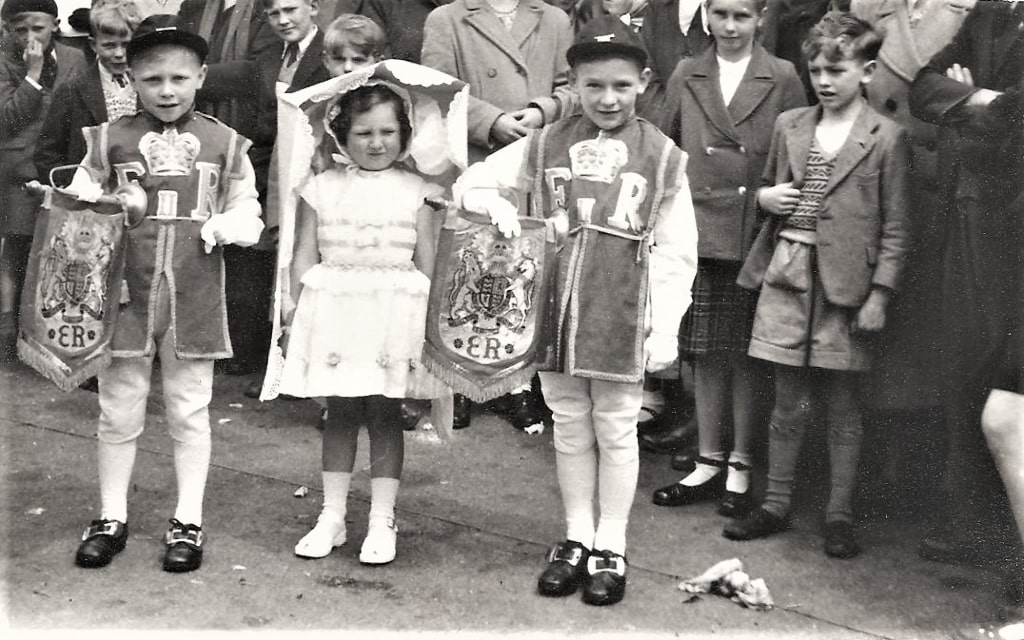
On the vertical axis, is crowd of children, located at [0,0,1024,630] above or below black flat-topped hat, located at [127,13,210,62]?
below

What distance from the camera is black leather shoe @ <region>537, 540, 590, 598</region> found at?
12.9 ft

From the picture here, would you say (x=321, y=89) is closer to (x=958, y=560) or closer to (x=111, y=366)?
(x=111, y=366)

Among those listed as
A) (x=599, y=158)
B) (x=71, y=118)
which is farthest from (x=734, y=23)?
(x=71, y=118)

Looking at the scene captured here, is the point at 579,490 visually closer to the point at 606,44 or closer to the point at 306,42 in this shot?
the point at 606,44

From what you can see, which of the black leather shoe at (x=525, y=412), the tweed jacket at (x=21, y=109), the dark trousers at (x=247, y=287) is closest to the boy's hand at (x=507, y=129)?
the black leather shoe at (x=525, y=412)

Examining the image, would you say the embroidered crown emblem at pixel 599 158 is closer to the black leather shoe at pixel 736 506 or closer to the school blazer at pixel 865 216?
the school blazer at pixel 865 216

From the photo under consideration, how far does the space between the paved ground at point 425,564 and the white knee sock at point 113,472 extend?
152mm

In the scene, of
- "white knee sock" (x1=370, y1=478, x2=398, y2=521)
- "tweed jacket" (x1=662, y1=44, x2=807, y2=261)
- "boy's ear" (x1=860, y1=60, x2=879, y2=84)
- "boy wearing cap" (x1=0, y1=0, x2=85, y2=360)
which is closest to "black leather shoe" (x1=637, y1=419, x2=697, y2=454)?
"tweed jacket" (x1=662, y1=44, x2=807, y2=261)

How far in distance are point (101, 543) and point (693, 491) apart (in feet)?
7.41

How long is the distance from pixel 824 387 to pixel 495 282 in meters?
1.44

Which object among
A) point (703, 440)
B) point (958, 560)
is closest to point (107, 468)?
point (703, 440)

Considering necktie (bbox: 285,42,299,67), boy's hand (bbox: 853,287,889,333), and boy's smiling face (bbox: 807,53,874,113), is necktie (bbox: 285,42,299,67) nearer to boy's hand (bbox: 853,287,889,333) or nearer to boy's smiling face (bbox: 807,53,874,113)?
boy's smiling face (bbox: 807,53,874,113)

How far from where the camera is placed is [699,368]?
196 inches

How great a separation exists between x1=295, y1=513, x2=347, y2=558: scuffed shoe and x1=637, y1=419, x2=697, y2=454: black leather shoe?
1759 mm
